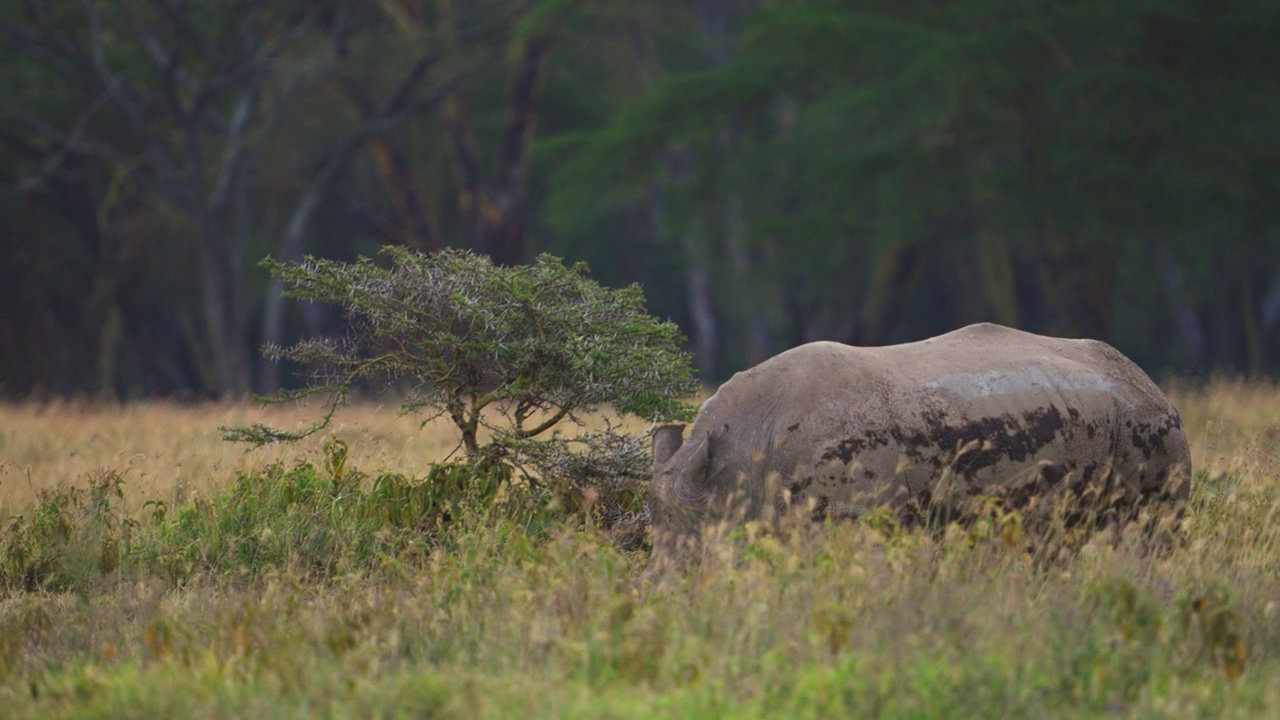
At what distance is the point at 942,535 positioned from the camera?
22.5ft

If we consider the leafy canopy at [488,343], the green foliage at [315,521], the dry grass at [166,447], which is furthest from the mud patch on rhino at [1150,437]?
the dry grass at [166,447]

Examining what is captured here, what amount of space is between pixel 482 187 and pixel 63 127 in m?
9.18

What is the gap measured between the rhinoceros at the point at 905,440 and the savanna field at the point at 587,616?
228mm

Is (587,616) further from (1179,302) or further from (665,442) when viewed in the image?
(1179,302)

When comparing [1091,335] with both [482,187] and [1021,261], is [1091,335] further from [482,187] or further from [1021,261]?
[482,187]

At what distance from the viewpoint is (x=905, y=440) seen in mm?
6766

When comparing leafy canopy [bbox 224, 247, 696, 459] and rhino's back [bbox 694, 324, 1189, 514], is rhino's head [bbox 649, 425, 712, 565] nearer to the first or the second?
rhino's back [bbox 694, 324, 1189, 514]

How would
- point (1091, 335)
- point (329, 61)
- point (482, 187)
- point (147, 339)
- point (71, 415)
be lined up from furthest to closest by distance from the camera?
point (147, 339)
point (482, 187)
point (329, 61)
point (1091, 335)
point (71, 415)

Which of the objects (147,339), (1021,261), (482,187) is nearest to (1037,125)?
(1021,261)

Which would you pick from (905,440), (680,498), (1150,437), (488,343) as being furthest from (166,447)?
(1150,437)

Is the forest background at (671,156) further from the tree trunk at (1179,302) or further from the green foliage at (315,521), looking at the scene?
the green foliage at (315,521)

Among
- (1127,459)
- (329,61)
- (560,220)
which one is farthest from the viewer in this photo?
(329,61)

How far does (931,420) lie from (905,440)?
0.62ft

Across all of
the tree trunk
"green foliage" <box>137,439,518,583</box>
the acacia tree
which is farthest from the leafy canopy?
the tree trunk
